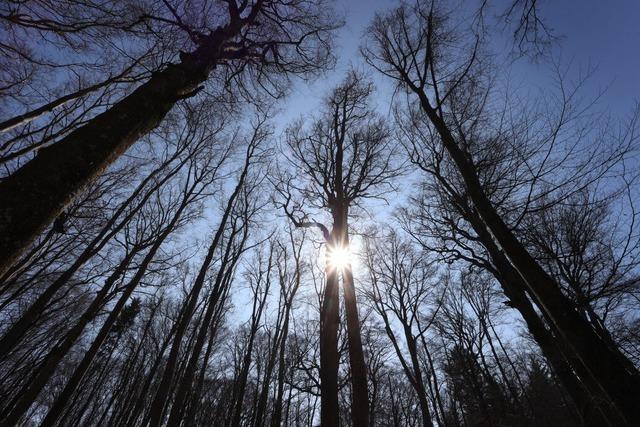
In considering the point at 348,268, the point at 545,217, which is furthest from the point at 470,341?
the point at 348,268

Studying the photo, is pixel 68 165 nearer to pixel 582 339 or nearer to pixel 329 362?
pixel 582 339

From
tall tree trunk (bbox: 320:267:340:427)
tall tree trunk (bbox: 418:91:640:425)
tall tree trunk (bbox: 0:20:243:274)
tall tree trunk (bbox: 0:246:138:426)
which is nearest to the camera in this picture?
tall tree trunk (bbox: 0:20:243:274)

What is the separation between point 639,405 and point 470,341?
21.6 meters

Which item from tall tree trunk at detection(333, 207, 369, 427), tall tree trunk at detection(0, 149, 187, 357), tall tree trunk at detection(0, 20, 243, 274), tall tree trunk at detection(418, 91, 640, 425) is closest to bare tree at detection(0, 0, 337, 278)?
tall tree trunk at detection(0, 20, 243, 274)

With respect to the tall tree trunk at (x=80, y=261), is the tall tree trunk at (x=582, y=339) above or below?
below

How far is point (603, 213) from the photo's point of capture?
873 cm

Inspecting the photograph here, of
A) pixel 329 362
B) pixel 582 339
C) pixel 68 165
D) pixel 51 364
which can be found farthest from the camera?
pixel 51 364

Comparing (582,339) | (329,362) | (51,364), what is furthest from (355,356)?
(51,364)

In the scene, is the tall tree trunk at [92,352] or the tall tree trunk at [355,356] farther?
the tall tree trunk at [92,352]

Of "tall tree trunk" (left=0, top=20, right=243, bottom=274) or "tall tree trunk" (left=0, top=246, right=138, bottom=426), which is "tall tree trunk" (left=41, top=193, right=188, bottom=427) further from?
"tall tree trunk" (left=0, top=20, right=243, bottom=274)

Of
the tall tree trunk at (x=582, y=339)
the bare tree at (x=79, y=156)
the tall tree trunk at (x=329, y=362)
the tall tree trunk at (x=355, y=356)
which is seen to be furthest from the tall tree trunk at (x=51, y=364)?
the tall tree trunk at (x=582, y=339)

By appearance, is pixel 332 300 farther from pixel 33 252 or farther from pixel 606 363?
pixel 33 252

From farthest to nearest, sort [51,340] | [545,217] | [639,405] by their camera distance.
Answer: [51,340] → [545,217] → [639,405]

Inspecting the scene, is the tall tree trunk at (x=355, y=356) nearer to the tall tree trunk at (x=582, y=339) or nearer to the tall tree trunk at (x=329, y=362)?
the tall tree trunk at (x=329, y=362)
